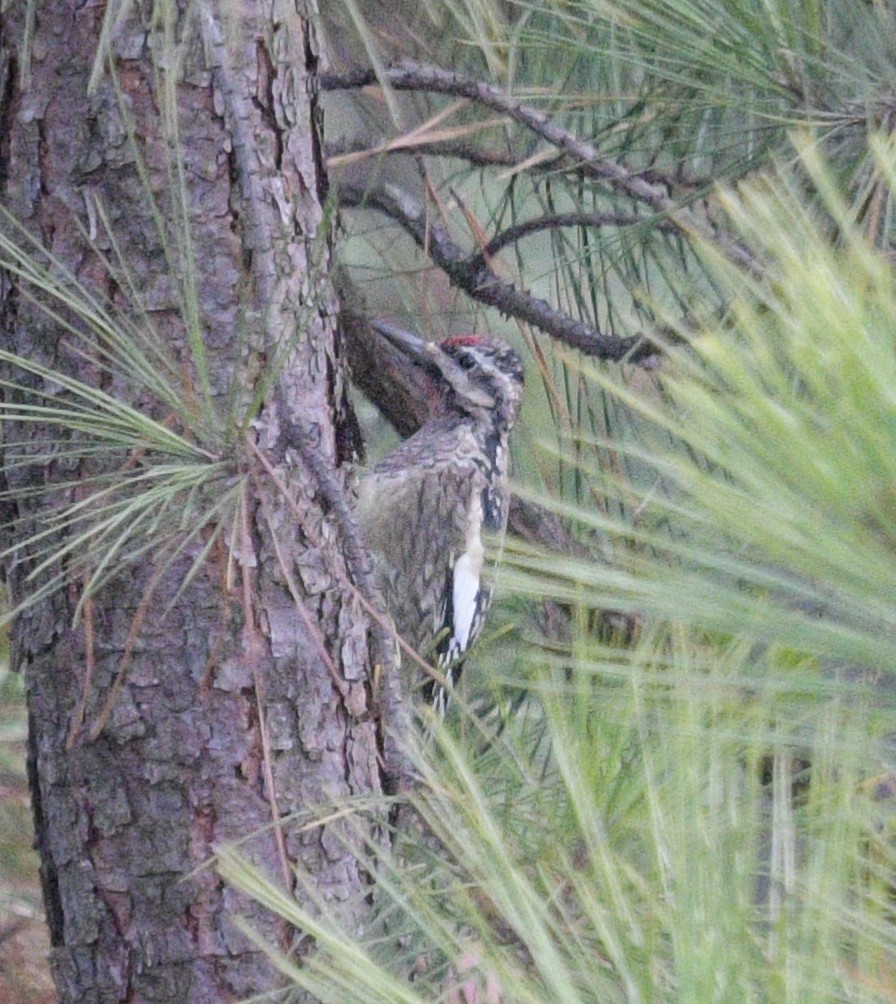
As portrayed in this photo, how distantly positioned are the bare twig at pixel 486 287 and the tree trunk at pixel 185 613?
0.36 metres

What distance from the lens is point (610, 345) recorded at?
1.68 metres

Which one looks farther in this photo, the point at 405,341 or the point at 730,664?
the point at 405,341

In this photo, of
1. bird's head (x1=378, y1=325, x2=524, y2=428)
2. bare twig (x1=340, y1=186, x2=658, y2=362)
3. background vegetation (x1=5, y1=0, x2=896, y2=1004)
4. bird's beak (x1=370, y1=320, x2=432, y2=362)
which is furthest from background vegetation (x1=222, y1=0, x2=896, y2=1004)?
bird's head (x1=378, y1=325, x2=524, y2=428)

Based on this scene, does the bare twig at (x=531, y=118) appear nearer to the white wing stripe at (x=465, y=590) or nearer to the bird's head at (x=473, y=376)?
the bird's head at (x=473, y=376)

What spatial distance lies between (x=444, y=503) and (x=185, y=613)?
1147 millimetres

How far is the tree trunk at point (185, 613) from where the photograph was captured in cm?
133

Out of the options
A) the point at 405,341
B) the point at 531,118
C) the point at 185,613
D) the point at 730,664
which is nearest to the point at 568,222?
the point at 531,118

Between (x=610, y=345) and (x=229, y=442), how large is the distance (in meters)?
0.74

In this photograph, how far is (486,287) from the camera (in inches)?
72.5

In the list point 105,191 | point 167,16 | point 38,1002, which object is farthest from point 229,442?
point 38,1002

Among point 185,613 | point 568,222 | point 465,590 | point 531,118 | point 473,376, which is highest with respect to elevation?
point 531,118

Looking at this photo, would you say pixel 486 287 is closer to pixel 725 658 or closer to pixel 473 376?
pixel 473 376

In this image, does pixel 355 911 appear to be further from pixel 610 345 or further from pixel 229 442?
pixel 610 345

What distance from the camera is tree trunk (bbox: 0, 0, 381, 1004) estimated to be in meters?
1.33
